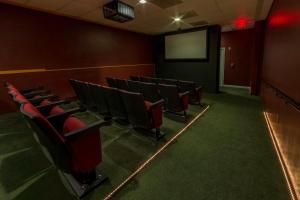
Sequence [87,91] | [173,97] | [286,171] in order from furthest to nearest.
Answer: [87,91]
[173,97]
[286,171]

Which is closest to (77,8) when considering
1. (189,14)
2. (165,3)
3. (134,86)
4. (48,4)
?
(48,4)

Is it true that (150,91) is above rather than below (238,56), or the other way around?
below

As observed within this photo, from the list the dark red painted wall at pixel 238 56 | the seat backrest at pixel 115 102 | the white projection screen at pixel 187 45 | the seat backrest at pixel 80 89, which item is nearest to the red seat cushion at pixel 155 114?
the seat backrest at pixel 115 102

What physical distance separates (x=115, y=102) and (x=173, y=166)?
5.08ft

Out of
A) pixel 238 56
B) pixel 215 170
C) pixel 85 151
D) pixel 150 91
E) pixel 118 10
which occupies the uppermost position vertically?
pixel 118 10

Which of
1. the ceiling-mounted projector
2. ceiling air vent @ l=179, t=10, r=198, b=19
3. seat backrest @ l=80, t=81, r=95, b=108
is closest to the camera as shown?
seat backrest @ l=80, t=81, r=95, b=108

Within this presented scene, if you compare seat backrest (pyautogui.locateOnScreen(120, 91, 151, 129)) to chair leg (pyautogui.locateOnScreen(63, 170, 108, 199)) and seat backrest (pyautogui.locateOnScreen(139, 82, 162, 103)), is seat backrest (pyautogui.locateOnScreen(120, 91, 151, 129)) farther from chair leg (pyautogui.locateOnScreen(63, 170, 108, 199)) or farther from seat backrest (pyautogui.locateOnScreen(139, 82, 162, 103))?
chair leg (pyautogui.locateOnScreen(63, 170, 108, 199))

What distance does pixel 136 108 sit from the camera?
250 centimetres

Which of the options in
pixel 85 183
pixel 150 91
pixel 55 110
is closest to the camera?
pixel 85 183

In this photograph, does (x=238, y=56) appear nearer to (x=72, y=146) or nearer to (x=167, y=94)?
(x=167, y=94)

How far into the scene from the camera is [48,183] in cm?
174

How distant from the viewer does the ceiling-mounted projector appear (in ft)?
12.0

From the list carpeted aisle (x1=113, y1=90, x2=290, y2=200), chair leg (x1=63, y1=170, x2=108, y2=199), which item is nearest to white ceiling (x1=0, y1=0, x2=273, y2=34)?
carpeted aisle (x1=113, y1=90, x2=290, y2=200)

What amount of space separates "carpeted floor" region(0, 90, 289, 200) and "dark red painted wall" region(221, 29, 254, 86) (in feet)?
17.2
